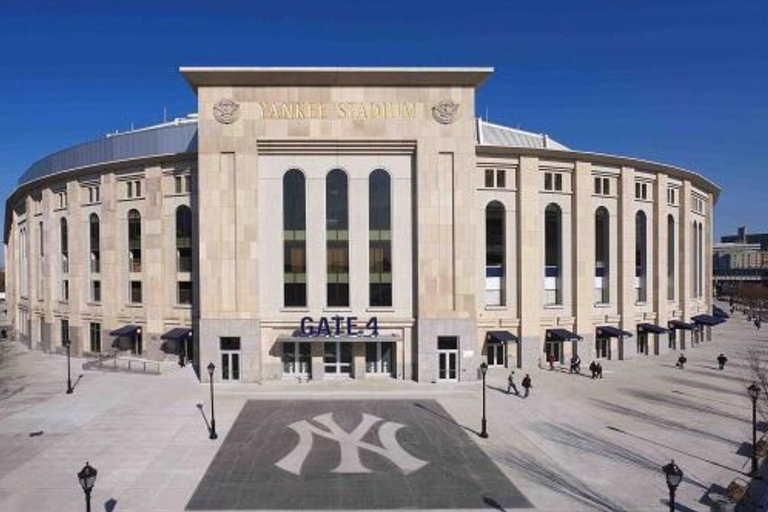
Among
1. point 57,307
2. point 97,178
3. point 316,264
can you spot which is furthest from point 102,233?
point 316,264

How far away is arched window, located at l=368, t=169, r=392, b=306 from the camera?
3941cm

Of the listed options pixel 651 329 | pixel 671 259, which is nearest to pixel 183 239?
pixel 651 329

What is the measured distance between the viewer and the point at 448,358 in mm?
→ 38906

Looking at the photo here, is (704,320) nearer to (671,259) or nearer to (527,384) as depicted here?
(671,259)

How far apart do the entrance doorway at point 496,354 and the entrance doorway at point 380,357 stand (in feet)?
29.6

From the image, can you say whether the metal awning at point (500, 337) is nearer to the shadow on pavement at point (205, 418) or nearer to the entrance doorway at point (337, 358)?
the entrance doorway at point (337, 358)

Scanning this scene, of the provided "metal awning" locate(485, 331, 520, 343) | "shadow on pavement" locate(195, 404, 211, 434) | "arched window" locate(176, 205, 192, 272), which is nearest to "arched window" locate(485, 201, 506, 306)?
"metal awning" locate(485, 331, 520, 343)

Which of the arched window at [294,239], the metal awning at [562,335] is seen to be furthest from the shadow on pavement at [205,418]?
the metal awning at [562,335]

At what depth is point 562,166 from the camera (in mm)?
45344

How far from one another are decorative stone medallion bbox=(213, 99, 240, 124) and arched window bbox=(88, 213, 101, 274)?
771 inches

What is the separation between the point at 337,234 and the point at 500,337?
1524 centimetres

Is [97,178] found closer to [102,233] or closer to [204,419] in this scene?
[102,233]

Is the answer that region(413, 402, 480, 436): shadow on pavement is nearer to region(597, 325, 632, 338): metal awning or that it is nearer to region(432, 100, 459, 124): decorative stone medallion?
region(432, 100, 459, 124): decorative stone medallion

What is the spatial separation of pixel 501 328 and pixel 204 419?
79.5ft
